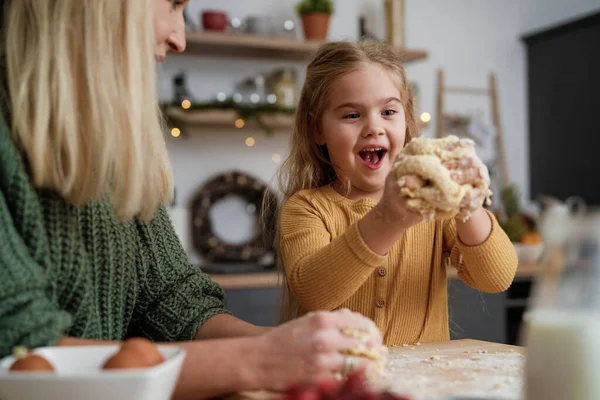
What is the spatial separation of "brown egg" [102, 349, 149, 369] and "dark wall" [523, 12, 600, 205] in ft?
11.5

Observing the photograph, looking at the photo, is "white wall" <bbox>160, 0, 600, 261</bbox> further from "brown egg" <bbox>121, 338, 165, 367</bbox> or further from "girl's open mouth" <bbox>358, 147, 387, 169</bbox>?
"brown egg" <bbox>121, 338, 165, 367</bbox>

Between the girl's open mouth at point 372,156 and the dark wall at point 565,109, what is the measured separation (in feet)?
8.40

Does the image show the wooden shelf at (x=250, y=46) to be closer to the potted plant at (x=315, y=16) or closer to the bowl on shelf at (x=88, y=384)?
the potted plant at (x=315, y=16)

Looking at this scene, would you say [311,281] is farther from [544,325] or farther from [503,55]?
[503,55]

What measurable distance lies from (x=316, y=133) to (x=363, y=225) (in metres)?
0.50

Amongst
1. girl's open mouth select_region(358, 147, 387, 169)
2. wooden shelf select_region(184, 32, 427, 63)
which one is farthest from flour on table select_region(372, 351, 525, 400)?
wooden shelf select_region(184, 32, 427, 63)

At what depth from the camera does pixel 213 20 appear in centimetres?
336

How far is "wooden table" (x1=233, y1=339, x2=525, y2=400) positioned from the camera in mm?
831

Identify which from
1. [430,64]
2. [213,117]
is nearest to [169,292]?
[213,117]

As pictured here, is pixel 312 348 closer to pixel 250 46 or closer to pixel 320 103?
pixel 320 103

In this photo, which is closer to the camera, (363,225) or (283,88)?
(363,225)

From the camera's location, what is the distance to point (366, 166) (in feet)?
5.07

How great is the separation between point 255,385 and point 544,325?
0.35 metres

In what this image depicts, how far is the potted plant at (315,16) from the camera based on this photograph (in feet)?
11.4
